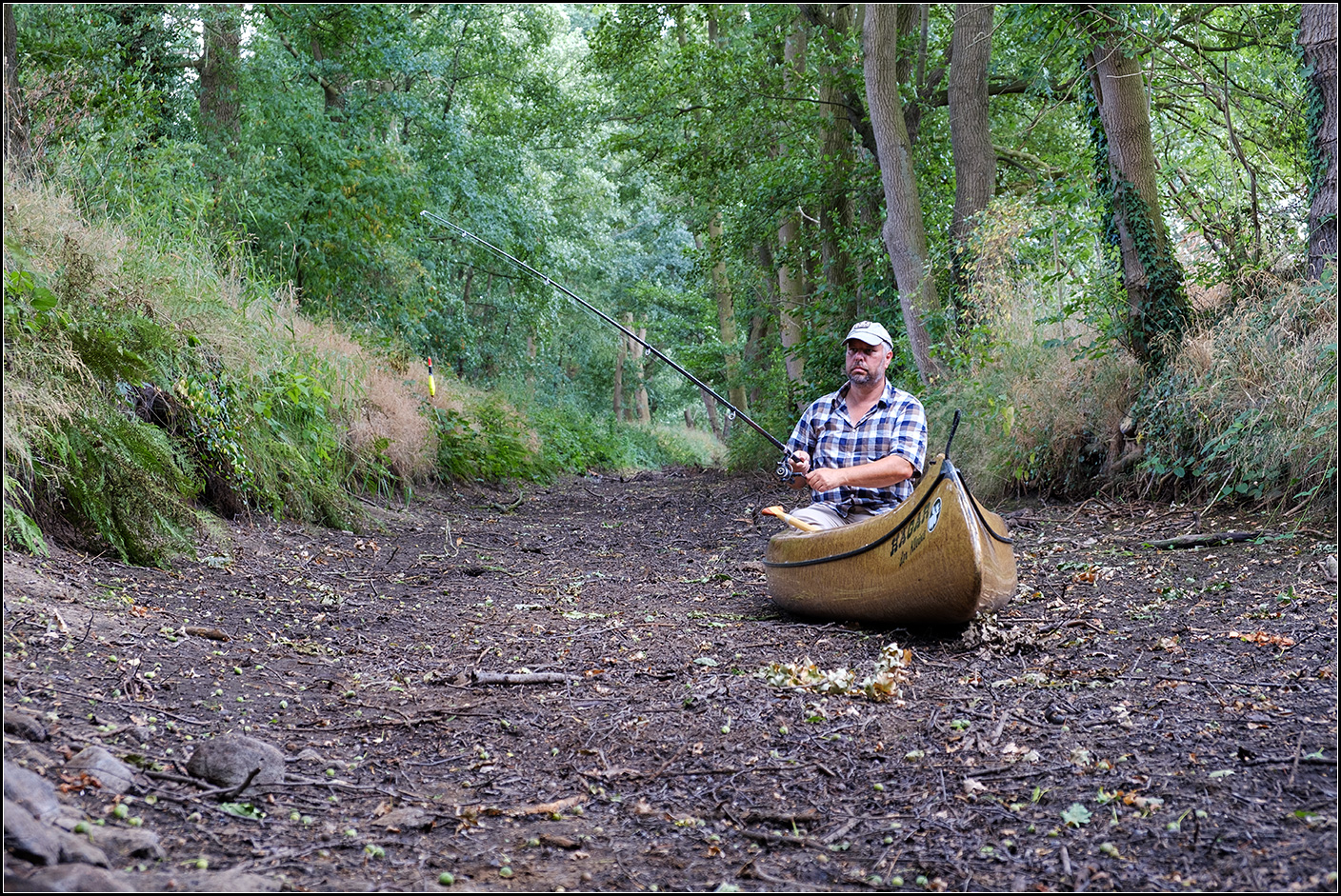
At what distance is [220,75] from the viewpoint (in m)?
12.5

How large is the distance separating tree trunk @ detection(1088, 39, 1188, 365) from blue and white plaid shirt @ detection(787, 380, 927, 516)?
3316mm

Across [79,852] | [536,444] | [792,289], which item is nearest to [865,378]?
[79,852]

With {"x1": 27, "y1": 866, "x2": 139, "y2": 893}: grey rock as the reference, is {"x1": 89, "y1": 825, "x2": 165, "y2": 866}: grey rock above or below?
below

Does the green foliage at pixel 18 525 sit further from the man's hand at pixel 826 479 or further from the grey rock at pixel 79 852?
the man's hand at pixel 826 479

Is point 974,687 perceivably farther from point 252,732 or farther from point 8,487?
point 8,487

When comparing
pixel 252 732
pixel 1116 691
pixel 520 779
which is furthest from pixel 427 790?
pixel 1116 691

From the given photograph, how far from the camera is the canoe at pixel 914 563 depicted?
13.9 feet

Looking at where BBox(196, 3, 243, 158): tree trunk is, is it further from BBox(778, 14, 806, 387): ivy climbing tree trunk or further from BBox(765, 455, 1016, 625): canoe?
BBox(765, 455, 1016, 625): canoe

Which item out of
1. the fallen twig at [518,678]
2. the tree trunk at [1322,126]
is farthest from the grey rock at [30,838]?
the tree trunk at [1322,126]

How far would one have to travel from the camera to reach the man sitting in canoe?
5211 mm

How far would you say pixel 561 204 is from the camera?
2556 centimetres

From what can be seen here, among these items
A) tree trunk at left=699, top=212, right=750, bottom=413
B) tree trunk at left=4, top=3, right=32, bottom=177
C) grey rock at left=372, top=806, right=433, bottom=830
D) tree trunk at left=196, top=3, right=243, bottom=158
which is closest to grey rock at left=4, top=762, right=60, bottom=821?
grey rock at left=372, top=806, right=433, bottom=830

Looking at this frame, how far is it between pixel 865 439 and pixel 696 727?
2.29 meters

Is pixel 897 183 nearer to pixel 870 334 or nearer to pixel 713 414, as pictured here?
pixel 870 334
